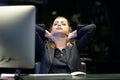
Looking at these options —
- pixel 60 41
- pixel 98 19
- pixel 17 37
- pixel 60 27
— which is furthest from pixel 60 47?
pixel 98 19

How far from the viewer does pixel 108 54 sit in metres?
5.30

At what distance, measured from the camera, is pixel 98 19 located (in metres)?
5.27

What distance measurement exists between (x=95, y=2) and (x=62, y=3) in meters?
0.57

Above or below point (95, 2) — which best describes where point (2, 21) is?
below

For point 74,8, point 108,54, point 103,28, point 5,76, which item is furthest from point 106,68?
point 5,76

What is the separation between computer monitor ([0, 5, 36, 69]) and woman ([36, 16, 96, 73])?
2.79ft

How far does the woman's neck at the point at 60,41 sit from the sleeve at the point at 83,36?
0.47 ft

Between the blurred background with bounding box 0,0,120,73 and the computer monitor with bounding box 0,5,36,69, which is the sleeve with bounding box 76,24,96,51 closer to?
the computer monitor with bounding box 0,5,36,69

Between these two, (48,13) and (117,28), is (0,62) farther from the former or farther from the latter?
(117,28)

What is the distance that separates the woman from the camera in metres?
2.55

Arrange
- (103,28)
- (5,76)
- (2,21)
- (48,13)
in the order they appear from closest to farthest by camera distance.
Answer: (2,21) < (5,76) < (48,13) < (103,28)

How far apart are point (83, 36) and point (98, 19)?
2.47m

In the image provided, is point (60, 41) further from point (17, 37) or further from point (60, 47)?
point (17, 37)

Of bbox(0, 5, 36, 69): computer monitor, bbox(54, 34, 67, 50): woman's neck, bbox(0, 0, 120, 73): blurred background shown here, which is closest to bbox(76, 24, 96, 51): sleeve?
bbox(54, 34, 67, 50): woman's neck
